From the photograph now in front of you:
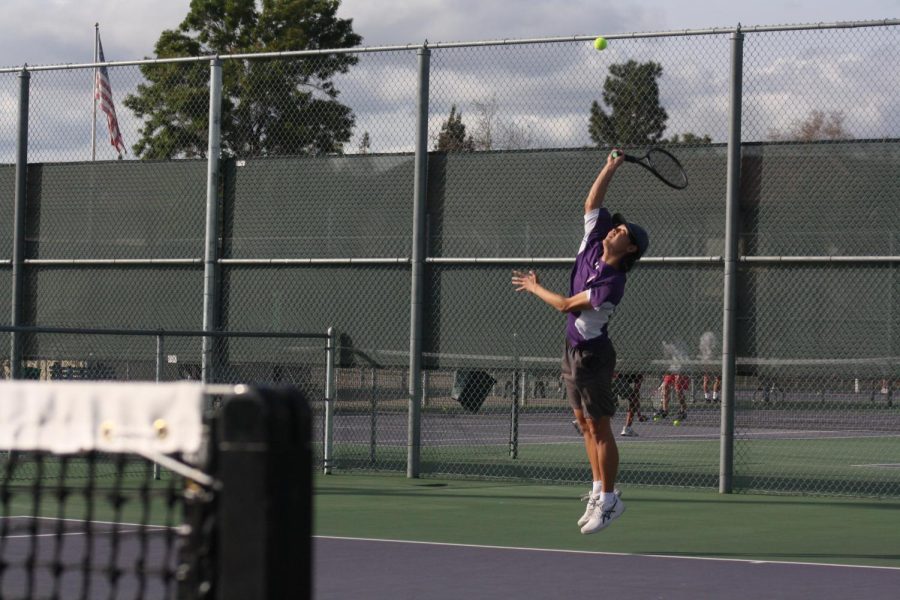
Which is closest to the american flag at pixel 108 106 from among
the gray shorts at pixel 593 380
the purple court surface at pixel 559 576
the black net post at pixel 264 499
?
the gray shorts at pixel 593 380

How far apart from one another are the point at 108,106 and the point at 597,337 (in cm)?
819

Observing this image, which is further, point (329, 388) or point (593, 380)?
point (329, 388)

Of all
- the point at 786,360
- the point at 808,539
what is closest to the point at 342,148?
the point at 786,360

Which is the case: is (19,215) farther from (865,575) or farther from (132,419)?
(132,419)

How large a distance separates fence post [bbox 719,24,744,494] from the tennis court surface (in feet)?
2.07

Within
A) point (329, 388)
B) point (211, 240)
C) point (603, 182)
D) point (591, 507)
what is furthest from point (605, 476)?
point (211, 240)

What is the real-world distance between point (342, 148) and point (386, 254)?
3.67ft

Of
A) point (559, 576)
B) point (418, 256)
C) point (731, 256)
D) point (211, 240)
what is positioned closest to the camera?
point (559, 576)

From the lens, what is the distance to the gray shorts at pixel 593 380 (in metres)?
8.71

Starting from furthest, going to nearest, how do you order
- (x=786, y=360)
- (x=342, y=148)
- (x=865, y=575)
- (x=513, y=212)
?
1. (x=342, y=148)
2. (x=513, y=212)
3. (x=786, y=360)
4. (x=865, y=575)

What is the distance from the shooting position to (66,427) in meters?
3.24

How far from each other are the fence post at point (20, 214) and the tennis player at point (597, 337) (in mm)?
7160

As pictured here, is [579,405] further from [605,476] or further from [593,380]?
[605,476]

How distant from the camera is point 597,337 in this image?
8766 mm
